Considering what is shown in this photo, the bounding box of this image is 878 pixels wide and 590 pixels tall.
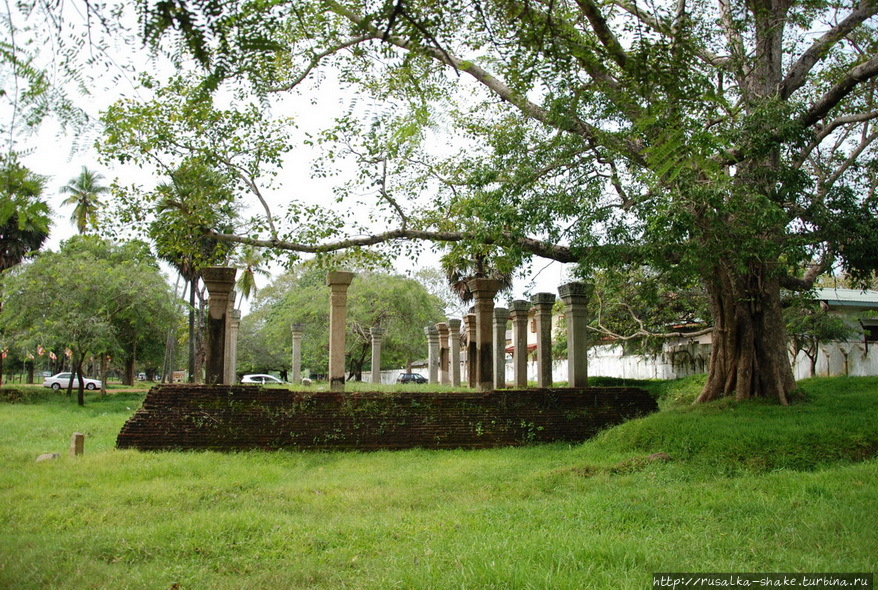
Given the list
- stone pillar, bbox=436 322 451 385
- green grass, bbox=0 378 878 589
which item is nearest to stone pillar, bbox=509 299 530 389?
green grass, bbox=0 378 878 589

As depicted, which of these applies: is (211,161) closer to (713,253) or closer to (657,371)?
(713,253)

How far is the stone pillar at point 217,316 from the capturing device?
40.0 ft

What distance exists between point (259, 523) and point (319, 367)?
29.1m

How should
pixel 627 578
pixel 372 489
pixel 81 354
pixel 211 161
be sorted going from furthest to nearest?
pixel 81 354 → pixel 211 161 → pixel 372 489 → pixel 627 578

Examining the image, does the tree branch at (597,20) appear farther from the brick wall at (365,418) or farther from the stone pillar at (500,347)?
the stone pillar at (500,347)

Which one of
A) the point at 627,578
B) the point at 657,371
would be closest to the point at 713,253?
the point at 627,578

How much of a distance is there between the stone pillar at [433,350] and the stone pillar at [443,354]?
1.21 feet

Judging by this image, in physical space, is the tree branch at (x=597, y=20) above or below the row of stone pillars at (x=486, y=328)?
above

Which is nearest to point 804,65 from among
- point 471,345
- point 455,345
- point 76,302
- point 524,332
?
point 524,332

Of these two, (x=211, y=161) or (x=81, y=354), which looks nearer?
(x=211, y=161)

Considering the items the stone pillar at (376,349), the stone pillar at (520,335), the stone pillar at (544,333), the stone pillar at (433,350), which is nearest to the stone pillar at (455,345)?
the stone pillar at (433,350)

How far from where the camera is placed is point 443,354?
24.8 metres

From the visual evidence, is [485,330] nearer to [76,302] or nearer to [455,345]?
[455,345]

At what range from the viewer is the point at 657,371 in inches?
878
